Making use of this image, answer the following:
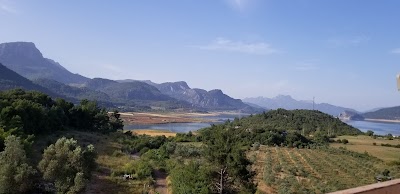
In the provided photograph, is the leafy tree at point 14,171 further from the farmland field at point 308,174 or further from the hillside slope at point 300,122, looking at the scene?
the hillside slope at point 300,122

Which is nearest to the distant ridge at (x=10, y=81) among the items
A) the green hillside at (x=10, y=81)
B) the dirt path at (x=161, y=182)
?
the green hillside at (x=10, y=81)

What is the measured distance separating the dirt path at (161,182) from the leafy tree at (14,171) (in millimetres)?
8263

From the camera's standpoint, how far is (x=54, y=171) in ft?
66.8

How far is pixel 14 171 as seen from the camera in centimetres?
1978

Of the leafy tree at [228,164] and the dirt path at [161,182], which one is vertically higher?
the leafy tree at [228,164]

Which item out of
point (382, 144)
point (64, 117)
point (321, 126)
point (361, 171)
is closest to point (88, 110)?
point (64, 117)

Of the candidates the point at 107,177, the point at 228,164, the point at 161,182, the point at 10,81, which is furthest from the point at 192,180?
the point at 10,81

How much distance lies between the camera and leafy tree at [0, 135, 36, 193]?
1923cm

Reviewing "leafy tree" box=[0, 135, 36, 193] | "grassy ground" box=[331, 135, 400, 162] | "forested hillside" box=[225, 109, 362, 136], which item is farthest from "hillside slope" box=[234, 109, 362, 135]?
"leafy tree" box=[0, 135, 36, 193]

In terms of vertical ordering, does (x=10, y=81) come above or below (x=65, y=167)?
above

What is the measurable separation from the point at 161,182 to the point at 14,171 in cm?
1062

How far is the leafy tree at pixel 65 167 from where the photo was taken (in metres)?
20.2

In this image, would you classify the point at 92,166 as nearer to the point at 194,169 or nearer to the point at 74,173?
the point at 74,173

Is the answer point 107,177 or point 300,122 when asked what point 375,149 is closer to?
point 300,122
